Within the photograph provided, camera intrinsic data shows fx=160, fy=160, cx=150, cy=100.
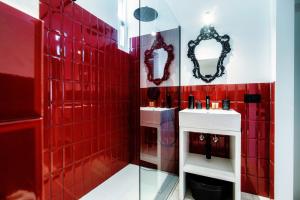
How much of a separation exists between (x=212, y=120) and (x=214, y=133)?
0.14 metres

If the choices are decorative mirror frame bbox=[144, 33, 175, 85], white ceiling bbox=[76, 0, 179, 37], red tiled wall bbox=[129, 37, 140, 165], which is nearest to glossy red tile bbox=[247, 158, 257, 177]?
decorative mirror frame bbox=[144, 33, 175, 85]

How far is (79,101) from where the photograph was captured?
69.9 inches

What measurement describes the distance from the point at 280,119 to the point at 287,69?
1.54 feet

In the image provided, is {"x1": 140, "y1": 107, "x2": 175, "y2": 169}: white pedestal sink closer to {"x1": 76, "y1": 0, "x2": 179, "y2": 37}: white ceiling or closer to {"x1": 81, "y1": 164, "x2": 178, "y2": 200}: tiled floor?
{"x1": 81, "y1": 164, "x2": 178, "y2": 200}: tiled floor

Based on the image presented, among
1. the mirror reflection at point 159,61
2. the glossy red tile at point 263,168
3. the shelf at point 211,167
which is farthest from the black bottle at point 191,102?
the glossy red tile at point 263,168

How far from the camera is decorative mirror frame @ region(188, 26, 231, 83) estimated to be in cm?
195

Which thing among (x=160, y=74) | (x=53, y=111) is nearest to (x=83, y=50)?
(x=53, y=111)

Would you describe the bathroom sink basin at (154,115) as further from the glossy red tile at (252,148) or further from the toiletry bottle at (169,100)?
the glossy red tile at (252,148)

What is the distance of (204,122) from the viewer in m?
1.65

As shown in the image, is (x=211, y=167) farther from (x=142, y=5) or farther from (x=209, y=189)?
(x=142, y=5)

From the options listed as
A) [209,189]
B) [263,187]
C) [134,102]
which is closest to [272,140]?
[263,187]

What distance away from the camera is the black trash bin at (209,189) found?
1.58 meters

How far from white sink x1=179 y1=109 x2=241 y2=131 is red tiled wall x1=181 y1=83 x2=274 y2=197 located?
15.9 inches

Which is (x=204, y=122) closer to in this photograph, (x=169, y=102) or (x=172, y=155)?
(x=169, y=102)
